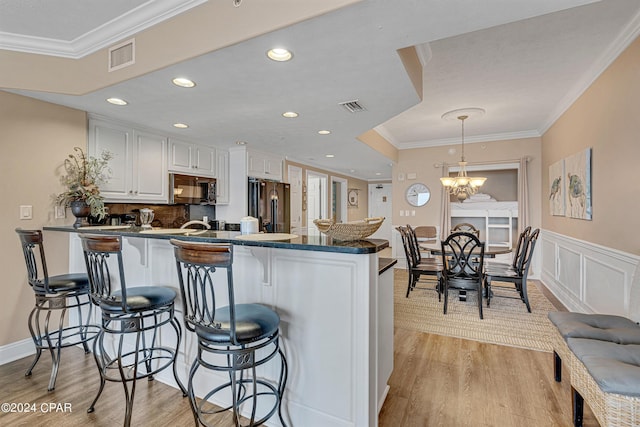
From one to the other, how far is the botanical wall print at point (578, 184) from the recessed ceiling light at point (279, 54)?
3356 mm

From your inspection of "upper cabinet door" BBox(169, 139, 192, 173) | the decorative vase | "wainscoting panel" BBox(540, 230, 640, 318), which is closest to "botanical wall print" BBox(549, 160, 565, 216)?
"wainscoting panel" BBox(540, 230, 640, 318)

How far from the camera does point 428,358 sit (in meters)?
2.52

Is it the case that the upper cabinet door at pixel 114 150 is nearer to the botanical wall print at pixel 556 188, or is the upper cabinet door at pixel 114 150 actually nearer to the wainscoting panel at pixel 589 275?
the wainscoting panel at pixel 589 275

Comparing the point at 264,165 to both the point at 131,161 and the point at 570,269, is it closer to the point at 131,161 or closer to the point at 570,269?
the point at 131,161

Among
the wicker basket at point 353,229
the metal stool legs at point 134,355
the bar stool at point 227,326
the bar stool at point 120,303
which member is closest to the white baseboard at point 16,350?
the metal stool legs at point 134,355

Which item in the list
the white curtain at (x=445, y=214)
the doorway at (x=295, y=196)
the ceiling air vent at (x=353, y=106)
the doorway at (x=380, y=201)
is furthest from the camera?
the doorway at (x=380, y=201)

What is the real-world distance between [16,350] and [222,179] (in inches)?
119

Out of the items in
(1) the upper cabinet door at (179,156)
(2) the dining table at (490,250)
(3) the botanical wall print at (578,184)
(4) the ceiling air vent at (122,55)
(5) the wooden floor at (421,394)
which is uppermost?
(4) the ceiling air vent at (122,55)

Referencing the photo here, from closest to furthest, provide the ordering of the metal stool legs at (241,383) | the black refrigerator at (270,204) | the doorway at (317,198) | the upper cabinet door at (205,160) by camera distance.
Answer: the metal stool legs at (241,383)
the upper cabinet door at (205,160)
the black refrigerator at (270,204)
the doorway at (317,198)

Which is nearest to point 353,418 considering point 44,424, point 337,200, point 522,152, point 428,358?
point 428,358

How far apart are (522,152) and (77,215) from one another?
6797 mm

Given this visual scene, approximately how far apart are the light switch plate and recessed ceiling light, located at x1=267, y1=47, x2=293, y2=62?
2.62 m

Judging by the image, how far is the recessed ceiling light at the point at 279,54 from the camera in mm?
1852

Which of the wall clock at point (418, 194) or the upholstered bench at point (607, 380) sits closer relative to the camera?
the upholstered bench at point (607, 380)
